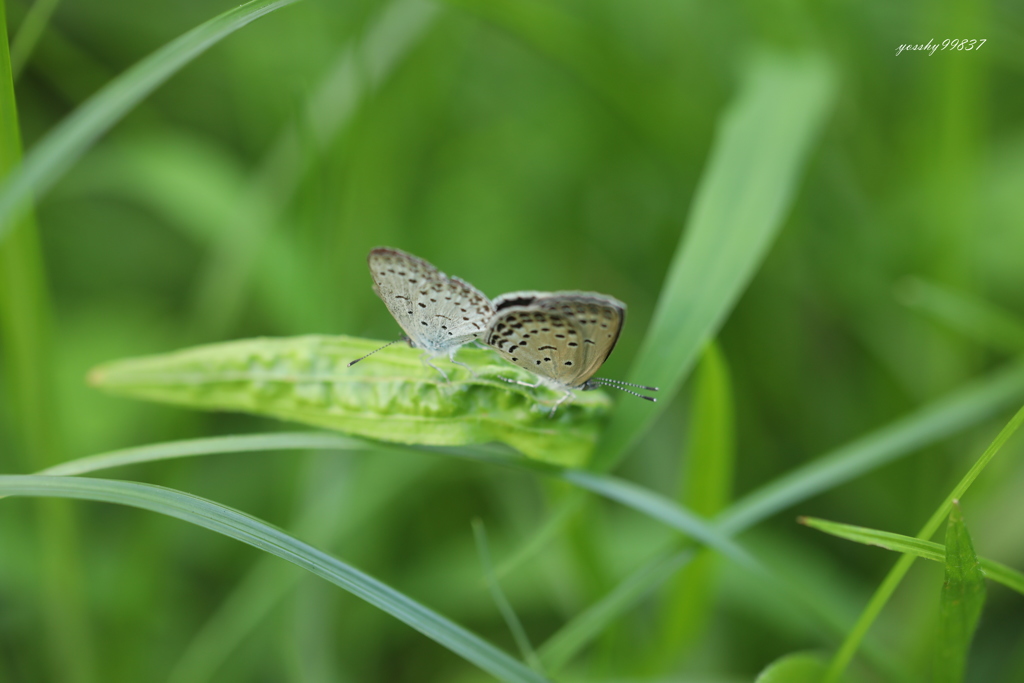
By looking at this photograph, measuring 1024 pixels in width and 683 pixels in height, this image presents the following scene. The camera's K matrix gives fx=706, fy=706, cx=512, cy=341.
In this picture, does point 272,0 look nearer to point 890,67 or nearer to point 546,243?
point 546,243

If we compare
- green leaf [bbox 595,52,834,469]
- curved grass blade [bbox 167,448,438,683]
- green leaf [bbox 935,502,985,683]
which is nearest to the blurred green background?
curved grass blade [bbox 167,448,438,683]

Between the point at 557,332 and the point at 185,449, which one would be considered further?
the point at 557,332

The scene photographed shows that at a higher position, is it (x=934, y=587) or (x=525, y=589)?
(x=525, y=589)

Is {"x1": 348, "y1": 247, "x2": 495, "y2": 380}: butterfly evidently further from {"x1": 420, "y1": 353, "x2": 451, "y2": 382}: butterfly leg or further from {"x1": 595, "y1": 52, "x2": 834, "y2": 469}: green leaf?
{"x1": 595, "y1": 52, "x2": 834, "y2": 469}: green leaf

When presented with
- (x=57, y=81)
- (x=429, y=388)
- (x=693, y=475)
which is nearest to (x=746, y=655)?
(x=693, y=475)

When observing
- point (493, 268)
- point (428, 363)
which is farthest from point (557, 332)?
point (493, 268)

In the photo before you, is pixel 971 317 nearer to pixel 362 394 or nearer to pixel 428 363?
pixel 428 363
